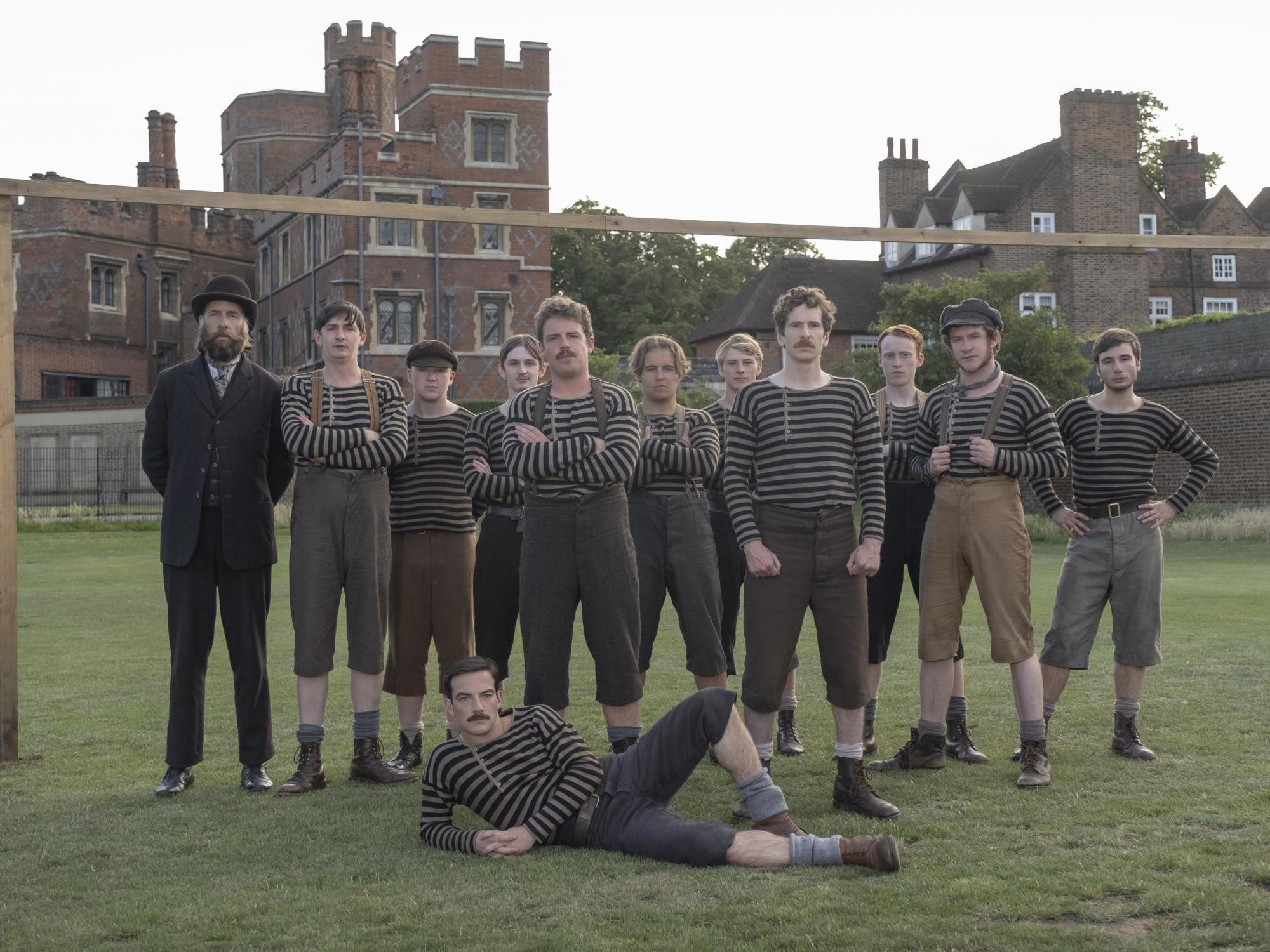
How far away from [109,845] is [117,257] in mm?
52997

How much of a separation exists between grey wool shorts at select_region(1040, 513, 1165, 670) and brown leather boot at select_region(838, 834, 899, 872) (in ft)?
8.82

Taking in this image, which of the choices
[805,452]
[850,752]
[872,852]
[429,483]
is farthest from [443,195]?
[872,852]

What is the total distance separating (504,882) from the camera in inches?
200

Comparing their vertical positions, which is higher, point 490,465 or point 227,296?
point 227,296

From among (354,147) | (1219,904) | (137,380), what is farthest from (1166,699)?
(137,380)

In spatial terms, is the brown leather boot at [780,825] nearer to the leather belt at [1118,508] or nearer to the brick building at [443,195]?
the leather belt at [1118,508]

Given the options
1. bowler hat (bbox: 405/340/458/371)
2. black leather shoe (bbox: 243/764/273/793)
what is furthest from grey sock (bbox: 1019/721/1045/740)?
black leather shoe (bbox: 243/764/273/793)

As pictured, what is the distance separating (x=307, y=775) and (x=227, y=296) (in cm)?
234

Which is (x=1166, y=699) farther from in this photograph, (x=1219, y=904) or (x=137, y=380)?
(x=137, y=380)

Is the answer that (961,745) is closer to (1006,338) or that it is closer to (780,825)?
(780,825)

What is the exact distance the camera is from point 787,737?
25.4 feet

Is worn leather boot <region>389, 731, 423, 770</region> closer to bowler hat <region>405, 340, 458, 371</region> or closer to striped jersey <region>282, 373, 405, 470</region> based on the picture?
striped jersey <region>282, 373, 405, 470</region>

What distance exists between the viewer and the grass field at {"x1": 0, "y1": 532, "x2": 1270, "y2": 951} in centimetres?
447

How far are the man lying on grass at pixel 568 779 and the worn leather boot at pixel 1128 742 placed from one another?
7.93 ft
